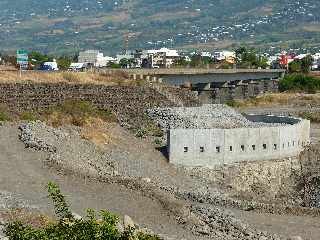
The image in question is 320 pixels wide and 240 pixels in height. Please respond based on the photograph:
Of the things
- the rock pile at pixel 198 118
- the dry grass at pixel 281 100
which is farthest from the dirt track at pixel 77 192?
the dry grass at pixel 281 100

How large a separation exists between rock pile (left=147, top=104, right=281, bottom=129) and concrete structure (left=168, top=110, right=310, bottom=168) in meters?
3.41

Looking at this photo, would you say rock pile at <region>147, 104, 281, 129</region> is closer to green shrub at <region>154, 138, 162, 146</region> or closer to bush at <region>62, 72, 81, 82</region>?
green shrub at <region>154, 138, 162, 146</region>

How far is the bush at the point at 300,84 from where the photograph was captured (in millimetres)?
115000

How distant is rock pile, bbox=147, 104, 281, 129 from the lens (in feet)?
158

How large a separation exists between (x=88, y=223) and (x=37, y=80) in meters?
44.4

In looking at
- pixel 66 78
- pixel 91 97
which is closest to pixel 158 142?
pixel 91 97

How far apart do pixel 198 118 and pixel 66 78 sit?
1449 centimetres

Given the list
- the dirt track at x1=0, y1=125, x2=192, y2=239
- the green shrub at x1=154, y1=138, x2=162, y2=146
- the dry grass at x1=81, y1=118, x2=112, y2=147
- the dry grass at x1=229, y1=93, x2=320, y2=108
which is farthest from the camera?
the dry grass at x1=229, y1=93, x2=320, y2=108

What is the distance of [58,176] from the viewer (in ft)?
98.4

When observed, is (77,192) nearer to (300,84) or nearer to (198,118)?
(198,118)

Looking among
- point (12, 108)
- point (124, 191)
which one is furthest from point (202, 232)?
point (12, 108)

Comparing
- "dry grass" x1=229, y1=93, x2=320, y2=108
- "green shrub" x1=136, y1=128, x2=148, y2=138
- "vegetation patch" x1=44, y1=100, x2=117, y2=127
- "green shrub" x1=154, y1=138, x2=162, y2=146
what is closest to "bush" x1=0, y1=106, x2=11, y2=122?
"vegetation patch" x1=44, y1=100, x2=117, y2=127

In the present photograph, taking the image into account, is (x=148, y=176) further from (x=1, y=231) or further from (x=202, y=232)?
(x=1, y=231)

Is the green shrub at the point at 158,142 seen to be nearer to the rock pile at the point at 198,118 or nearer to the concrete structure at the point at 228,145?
the rock pile at the point at 198,118
